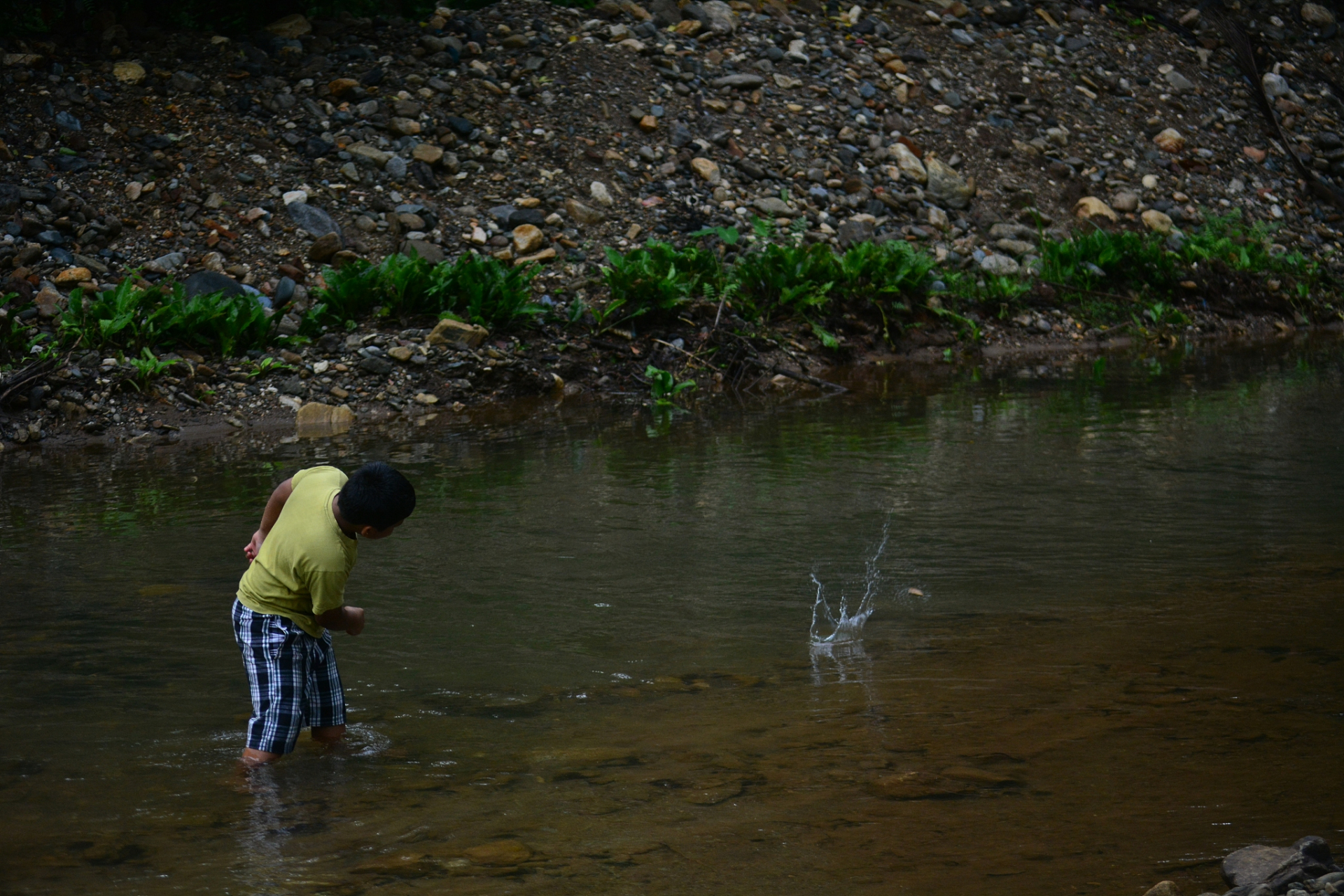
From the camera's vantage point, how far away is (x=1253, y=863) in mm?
2990

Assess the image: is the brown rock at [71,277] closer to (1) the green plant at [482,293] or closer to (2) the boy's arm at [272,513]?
(1) the green plant at [482,293]

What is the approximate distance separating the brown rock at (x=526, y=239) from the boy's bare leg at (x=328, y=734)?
955 cm

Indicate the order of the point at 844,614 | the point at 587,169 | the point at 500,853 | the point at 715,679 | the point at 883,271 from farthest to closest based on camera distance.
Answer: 1. the point at 587,169
2. the point at 883,271
3. the point at 844,614
4. the point at 715,679
5. the point at 500,853

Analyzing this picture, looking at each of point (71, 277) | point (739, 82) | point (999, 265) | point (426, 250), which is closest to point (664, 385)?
point (426, 250)

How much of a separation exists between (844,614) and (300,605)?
242 centimetres

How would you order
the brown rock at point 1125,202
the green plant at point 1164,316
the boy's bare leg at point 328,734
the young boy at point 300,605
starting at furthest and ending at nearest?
1. the brown rock at point 1125,202
2. the green plant at point 1164,316
3. the boy's bare leg at point 328,734
4. the young boy at point 300,605

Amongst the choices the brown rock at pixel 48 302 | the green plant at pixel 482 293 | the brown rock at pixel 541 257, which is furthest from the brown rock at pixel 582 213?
the brown rock at pixel 48 302

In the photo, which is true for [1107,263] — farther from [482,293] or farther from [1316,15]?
[1316,15]

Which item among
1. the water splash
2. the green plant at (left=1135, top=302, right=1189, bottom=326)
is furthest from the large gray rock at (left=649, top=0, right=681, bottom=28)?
the water splash

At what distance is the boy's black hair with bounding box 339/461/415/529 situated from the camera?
393cm

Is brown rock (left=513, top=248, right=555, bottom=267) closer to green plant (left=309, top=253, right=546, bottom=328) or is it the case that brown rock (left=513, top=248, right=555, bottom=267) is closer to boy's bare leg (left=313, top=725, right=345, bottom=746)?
green plant (left=309, top=253, right=546, bottom=328)

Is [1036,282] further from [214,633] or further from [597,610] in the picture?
[214,633]

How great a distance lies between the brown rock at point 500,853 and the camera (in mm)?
3424

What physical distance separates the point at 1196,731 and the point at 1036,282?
11.7m
